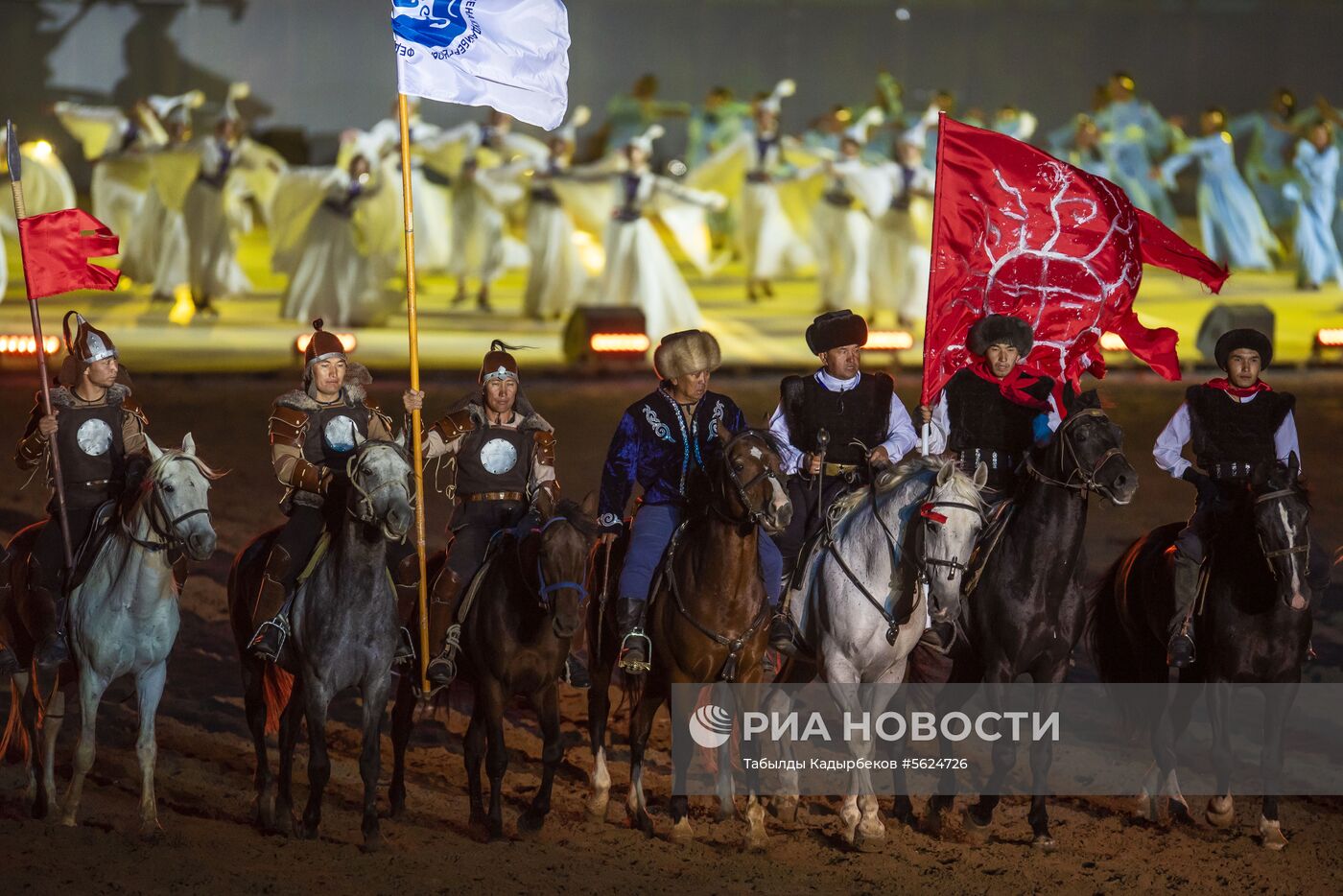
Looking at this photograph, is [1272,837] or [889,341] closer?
[1272,837]

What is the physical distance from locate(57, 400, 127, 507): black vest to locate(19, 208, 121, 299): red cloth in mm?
659

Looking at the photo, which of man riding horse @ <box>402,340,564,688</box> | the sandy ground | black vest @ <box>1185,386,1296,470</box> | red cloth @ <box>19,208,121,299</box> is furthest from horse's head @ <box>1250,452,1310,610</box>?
red cloth @ <box>19,208,121,299</box>

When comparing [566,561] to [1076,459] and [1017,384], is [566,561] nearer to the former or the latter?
[1076,459]

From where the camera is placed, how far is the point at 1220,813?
8422mm

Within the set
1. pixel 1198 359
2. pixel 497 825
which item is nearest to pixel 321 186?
pixel 1198 359

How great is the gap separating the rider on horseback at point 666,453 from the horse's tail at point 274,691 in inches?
58.7

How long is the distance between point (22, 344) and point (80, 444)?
12.4 m

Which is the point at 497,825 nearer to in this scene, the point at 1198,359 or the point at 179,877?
the point at 179,877

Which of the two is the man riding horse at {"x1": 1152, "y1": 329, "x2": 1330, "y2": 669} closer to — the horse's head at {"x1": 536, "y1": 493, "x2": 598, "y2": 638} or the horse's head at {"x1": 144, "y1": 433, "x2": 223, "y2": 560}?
the horse's head at {"x1": 536, "y1": 493, "x2": 598, "y2": 638}

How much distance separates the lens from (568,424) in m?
17.0

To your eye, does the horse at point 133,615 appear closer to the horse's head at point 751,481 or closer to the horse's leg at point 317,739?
the horse's leg at point 317,739

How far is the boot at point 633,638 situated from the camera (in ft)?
26.7

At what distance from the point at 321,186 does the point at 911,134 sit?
23.5 feet

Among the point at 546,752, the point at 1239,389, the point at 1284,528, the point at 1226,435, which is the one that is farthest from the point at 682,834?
the point at 1239,389
